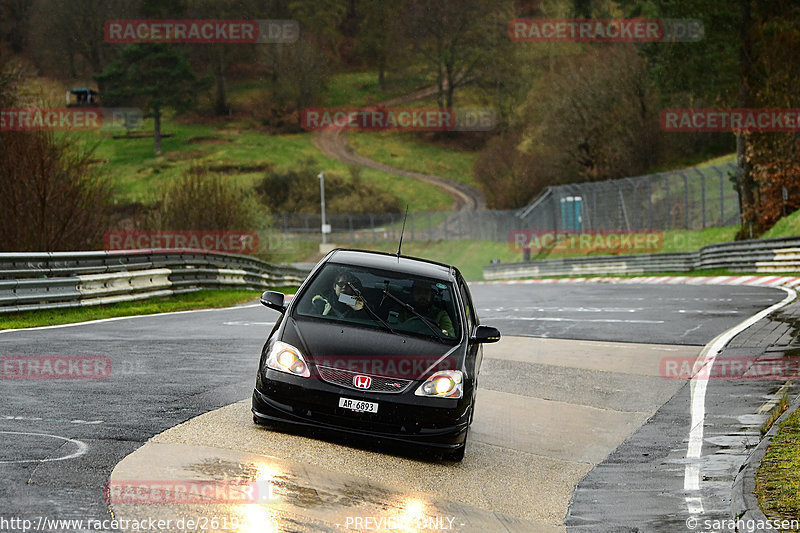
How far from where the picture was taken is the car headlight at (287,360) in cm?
848

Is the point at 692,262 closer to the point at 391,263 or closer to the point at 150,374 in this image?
the point at 150,374

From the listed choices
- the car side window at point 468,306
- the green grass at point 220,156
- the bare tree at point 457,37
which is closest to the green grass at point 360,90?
the bare tree at point 457,37

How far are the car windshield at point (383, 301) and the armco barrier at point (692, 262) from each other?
25592 mm

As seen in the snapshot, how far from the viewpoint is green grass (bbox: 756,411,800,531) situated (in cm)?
671

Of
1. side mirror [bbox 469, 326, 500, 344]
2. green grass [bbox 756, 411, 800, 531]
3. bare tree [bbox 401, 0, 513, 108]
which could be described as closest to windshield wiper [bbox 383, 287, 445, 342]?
side mirror [bbox 469, 326, 500, 344]

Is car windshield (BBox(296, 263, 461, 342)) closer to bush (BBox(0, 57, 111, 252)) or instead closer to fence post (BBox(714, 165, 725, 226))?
bush (BBox(0, 57, 111, 252))

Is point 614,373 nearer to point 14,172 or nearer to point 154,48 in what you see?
point 14,172

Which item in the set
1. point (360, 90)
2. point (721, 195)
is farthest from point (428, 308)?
point (360, 90)

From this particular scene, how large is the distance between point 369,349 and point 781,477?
10.5 feet

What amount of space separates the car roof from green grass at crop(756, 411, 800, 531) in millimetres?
3192

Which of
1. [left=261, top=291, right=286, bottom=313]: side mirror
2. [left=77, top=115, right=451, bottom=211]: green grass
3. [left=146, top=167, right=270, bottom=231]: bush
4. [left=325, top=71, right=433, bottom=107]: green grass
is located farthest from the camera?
[left=325, top=71, right=433, bottom=107]: green grass

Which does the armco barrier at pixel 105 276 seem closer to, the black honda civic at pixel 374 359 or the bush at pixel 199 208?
the black honda civic at pixel 374 359

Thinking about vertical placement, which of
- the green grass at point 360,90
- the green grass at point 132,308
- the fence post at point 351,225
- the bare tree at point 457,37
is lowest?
the fence post at point 351,225

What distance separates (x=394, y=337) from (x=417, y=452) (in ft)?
3.20
